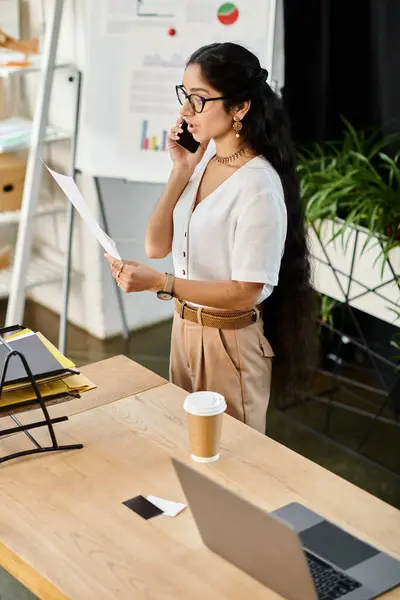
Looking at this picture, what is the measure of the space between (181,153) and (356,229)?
38.3 inches

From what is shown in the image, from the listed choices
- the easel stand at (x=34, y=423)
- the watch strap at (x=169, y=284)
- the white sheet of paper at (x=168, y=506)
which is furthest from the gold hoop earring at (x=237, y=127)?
the white sheet of paper at (x=168, y=506)

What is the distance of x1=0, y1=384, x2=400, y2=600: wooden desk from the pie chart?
1.79 meters

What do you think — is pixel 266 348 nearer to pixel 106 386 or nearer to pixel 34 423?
pixel 106 386

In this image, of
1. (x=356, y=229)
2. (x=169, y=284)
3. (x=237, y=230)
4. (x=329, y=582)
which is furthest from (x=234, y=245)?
(x=356, y=229)

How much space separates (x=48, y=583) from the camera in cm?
154

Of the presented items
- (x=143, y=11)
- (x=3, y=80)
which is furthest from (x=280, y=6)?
(x=3, y=80)

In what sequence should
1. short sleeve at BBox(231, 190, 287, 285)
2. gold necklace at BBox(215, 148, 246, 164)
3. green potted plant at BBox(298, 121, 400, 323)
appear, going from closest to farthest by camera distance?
short sleeve at BBox(231, 190, 287, 285) < gold necklace at BBox(215, 148, 246, 164) < green potted plant at BBox(298, 121, 400, 323)

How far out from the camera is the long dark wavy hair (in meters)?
2.18

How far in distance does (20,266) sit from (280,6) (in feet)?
4.73

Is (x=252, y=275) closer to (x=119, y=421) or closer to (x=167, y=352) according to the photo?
(x=119, y=421)

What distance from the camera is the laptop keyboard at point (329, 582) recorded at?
151cm

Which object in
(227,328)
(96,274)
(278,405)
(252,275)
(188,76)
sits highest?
(188,76)

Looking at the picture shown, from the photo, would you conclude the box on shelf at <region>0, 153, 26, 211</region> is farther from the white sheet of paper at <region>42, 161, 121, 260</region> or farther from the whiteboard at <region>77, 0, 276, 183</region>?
the white sheet of paper at <region>42, 161, 121, 260</region>

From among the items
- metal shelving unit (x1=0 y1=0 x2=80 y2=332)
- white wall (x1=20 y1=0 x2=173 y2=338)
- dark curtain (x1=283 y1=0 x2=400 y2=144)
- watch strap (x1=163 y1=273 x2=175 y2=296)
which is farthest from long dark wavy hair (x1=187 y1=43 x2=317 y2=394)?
white wall (x1=20 y1=0 x2=173 y2=338)
